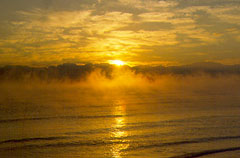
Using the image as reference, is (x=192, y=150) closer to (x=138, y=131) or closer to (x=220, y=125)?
(x=138, y=131)

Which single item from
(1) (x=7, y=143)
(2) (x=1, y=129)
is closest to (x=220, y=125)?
(1) (x=7, y=143)

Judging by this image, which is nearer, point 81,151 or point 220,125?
point 81,151

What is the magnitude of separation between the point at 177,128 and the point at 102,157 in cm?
941

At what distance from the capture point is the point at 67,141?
774 inches

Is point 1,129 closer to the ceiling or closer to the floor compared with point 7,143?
closer to the ceiling

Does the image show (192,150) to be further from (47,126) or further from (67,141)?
(47,126)

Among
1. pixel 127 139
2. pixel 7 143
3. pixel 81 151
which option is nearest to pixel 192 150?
pixel 127 139

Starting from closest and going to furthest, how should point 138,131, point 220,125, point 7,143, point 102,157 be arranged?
point 102,157, point 7,143, point 138,131, point 220,125

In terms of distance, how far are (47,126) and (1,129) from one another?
3.88m

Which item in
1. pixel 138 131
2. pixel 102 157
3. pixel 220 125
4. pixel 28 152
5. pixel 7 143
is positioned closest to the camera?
pixel 102 157

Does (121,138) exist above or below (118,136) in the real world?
→ below

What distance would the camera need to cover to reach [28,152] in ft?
57.0

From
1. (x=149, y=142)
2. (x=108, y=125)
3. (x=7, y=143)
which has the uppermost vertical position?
(x=108, y=125)

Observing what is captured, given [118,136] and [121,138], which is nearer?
[121,138]
